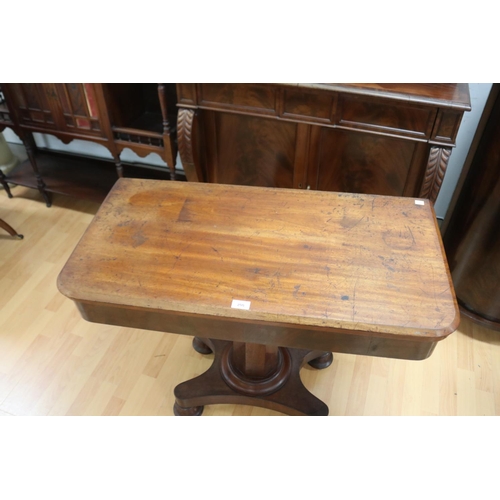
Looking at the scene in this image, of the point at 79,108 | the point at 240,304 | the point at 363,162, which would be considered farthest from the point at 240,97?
the point at 240,304

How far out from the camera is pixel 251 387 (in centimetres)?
169

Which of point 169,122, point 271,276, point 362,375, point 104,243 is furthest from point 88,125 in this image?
point 362,375

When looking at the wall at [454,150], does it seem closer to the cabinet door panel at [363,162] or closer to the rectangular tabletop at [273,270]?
the cabinet door panel at [363,162]

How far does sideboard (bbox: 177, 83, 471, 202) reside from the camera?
5.34 ft

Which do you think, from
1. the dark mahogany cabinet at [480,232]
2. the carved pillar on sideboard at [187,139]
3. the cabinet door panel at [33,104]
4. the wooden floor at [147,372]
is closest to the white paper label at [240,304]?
the wooden floor at [147,372]

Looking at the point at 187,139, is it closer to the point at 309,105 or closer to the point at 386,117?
the point at 309,105

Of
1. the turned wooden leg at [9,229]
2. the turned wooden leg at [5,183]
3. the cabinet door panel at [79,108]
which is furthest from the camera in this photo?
the turned wooden leg at [5,183]

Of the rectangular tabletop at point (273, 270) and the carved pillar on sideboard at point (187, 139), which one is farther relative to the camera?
the carved pillar on sideboard at point (187, 139)

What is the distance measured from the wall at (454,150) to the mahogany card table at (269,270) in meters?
0.78

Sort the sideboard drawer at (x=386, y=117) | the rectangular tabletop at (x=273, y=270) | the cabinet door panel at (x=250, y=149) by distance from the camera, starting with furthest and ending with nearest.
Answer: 1. the cabinet door panel at (x=250, y=149)
2. the sideboard drawer at (x=386, y=117)
3. the rectangular tabletop at (x=273, y=270)

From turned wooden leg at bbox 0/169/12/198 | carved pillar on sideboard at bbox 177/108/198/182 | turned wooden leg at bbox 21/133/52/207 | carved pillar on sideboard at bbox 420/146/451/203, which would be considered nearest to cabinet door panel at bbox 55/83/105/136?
turned wooden leg at bbox 21/133/52/207

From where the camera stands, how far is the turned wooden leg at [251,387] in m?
1.66

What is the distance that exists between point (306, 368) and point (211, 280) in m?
0.83
